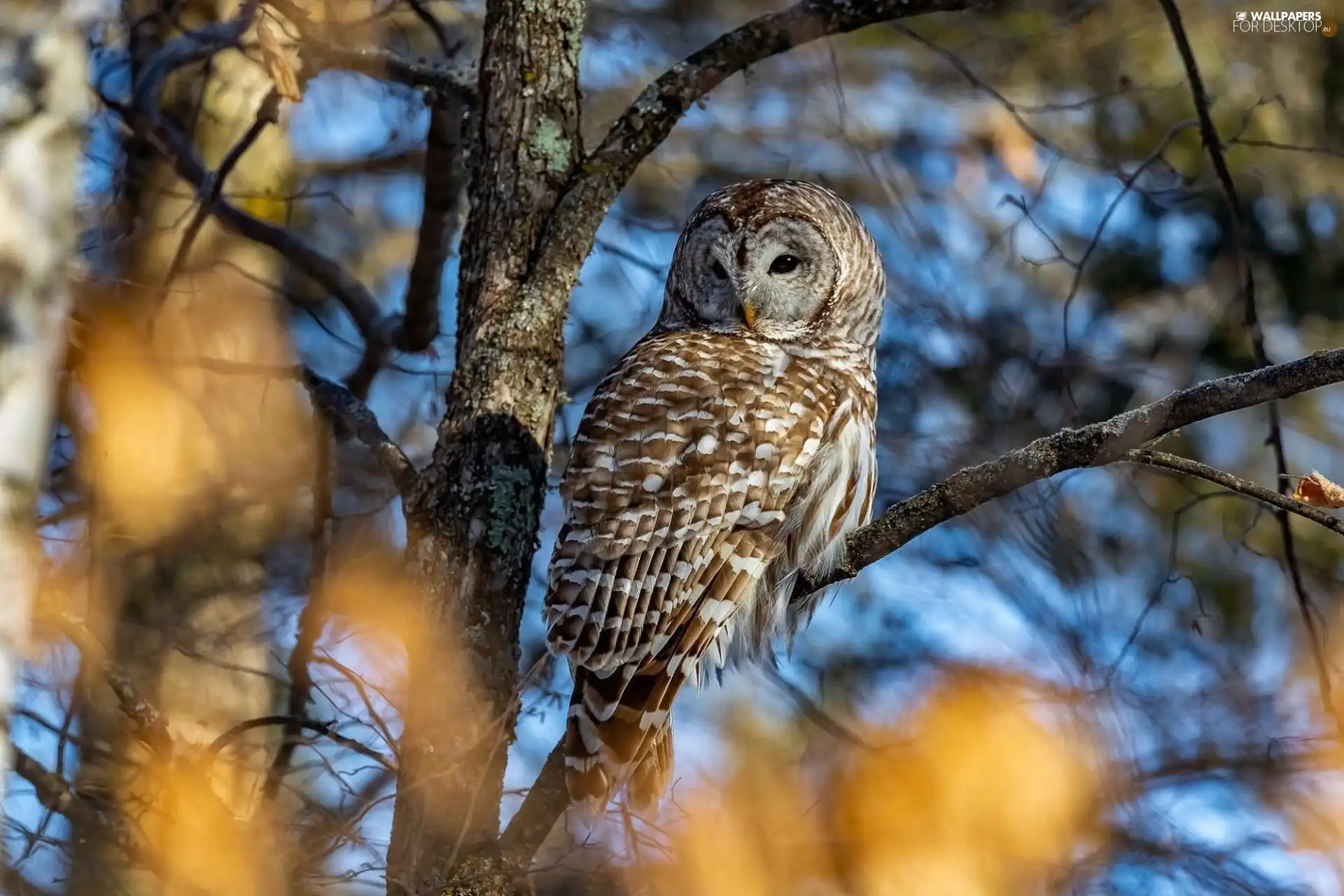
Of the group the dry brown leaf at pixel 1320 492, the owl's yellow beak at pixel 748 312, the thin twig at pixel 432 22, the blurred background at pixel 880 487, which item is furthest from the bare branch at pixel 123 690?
the thin twig at pixel 432 22

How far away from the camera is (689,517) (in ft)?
11.4

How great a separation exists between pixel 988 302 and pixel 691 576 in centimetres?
376

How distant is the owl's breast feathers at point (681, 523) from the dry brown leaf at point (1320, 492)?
1.16 m

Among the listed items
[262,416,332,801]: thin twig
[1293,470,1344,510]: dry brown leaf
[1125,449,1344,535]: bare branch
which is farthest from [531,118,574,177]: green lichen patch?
[1293,470,1344,510]: dry brown leaf

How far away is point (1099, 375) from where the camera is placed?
6.36 metres

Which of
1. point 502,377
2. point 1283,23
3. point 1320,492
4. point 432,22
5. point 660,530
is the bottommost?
point 1320,492

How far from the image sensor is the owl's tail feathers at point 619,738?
3.09 m

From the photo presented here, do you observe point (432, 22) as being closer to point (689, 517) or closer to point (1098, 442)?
point (689, 517)

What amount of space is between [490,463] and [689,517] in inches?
20.8

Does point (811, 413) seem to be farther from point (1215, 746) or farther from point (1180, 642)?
point (1180, 642)

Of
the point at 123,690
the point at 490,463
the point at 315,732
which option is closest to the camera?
the point at 123,690

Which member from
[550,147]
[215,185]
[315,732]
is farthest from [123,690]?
[215,185]

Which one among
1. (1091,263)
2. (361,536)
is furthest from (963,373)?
(361,536)

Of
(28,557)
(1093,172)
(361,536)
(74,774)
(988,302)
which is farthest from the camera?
(988,302)
